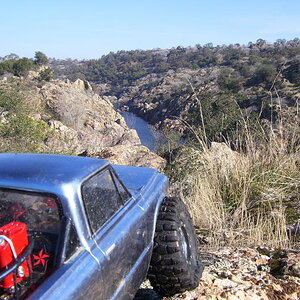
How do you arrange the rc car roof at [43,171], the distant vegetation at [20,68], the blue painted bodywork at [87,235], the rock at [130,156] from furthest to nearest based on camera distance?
the distant vegetation at [20,68], the rock at [130,156], the rc car roof at [43,171], the blue painted bodywork at [87,235]

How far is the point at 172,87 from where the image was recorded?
66688 millimetres

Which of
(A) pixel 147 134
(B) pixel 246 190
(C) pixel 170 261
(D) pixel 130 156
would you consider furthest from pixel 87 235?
(A) pixel 147 134

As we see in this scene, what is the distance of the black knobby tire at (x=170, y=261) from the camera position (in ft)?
8.86

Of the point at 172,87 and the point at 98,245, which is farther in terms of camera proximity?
the point at 172,87

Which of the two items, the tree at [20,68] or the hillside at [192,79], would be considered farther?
the tree at [20,68]

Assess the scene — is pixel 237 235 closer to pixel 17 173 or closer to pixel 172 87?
pixel 17 173

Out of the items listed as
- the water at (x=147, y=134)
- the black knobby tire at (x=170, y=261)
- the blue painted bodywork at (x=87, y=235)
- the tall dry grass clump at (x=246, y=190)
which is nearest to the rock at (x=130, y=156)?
the tall dry grass clump at (x=246, y=190)

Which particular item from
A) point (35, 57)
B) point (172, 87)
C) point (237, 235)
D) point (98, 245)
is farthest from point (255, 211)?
point (172, 87)

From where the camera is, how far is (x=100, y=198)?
225cm

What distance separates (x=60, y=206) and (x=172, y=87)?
65.8 metres

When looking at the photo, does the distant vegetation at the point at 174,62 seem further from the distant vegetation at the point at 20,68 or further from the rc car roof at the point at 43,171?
the rc car roof at the point at 43,171

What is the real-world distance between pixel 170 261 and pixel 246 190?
91.8 inches

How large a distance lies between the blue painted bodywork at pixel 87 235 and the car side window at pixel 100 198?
36mm

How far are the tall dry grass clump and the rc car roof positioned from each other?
228 cm
